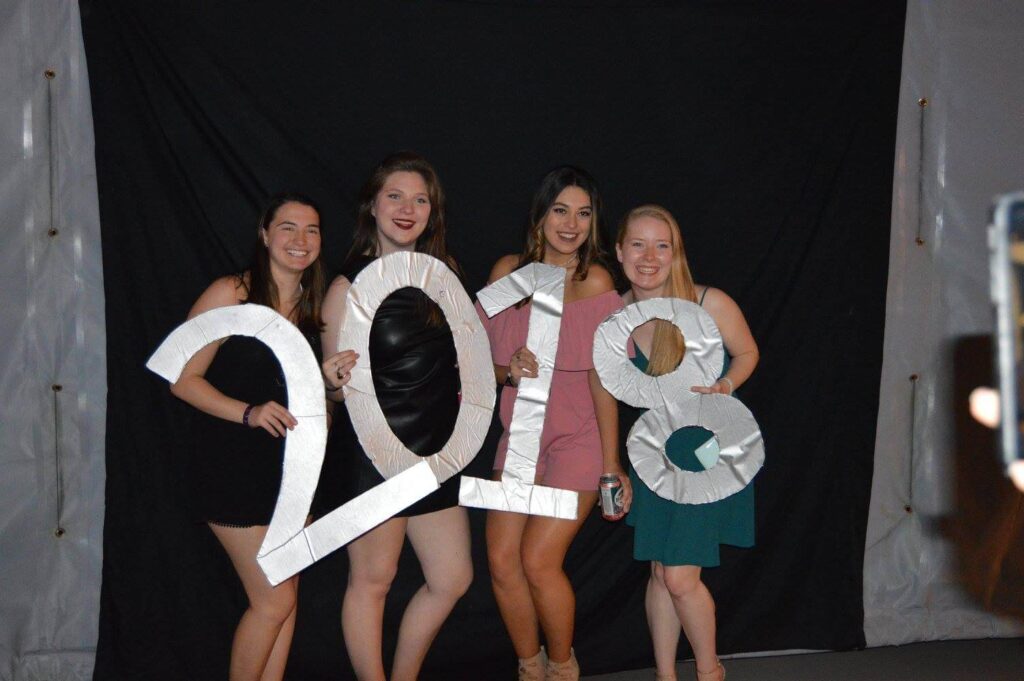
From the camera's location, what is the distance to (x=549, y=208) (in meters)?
2.78

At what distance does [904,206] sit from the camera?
3.45m

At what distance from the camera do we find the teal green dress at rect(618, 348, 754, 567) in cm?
272

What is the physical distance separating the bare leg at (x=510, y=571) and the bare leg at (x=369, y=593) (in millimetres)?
327

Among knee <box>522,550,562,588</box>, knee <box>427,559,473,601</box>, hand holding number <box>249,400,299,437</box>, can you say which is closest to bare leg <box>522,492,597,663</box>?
knee <box>522,550,562,588</box>

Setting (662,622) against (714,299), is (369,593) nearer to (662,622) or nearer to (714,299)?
(662,622)

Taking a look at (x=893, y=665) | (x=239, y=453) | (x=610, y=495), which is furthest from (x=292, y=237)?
(x=893, y=665)

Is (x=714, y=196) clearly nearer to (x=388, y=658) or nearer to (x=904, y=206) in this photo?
(x=904, y=206)

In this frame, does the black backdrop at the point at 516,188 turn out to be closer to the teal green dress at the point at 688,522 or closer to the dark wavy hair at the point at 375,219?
the dark wavy hair at the point at 375,219

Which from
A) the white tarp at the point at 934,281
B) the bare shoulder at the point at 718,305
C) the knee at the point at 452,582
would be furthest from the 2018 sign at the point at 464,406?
the white tarp at the point at 934,281

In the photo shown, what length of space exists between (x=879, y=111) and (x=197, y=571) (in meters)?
2.80

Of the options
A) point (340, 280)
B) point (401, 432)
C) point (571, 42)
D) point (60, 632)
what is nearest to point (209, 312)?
point (340, 280)

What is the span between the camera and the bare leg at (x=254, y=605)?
247 centimetres

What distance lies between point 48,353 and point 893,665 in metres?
3.00

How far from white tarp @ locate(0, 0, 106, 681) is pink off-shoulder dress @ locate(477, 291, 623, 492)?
1.31m
